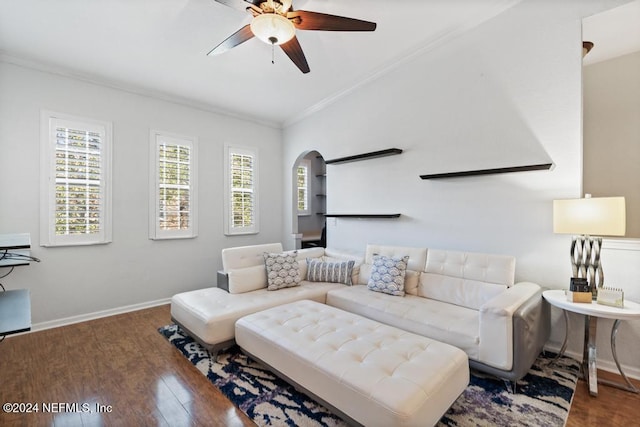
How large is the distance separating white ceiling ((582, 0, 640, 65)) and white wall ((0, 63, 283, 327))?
4407 millimetres

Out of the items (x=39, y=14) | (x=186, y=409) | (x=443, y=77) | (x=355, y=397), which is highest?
(x=39, y=14)

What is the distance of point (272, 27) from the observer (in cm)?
204

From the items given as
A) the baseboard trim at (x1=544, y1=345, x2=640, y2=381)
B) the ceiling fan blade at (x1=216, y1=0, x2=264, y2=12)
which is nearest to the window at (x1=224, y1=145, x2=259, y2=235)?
the ceiling fan blade at (x1=216, y1=0, x2=264, y2=12)

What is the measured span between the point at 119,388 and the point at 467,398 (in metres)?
2.51

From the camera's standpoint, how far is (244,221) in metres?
5.10

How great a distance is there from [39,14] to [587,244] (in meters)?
4.96

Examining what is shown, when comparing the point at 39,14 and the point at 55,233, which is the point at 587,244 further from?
the point at 55,233

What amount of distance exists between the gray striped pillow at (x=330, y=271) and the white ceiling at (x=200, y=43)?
2.44 meters

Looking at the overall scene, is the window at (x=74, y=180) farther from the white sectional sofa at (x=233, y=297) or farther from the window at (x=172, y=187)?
the white sectional sofa at (x=233, y=297)

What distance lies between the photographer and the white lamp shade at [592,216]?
2037mm

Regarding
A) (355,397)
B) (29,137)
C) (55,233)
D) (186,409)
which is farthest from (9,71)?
(355,397)

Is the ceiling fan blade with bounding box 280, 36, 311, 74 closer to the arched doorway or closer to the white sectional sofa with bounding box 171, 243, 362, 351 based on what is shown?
the white sectional sofa with bounding box 171, 243, 362, 351

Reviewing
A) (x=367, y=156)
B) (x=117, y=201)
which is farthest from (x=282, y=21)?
(x=117, y=201)

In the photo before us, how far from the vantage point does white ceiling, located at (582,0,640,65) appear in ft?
7.65
